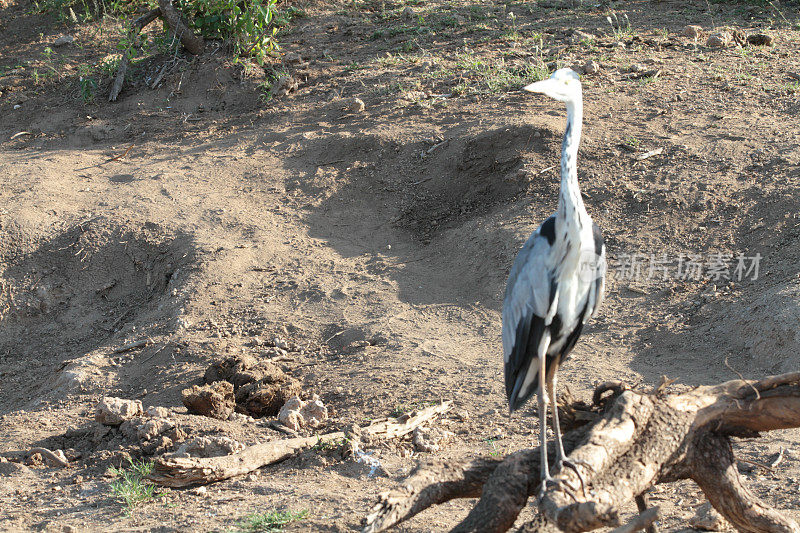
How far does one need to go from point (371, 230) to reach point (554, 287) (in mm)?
3788

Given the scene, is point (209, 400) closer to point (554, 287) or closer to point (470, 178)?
point (554, 287)

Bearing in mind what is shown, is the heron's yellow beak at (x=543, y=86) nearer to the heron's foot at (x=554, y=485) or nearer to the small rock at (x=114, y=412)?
the heron's foot at (x=554, y=485)

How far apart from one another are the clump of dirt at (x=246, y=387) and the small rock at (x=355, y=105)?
376 centimetres

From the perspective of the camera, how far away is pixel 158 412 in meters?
4.45

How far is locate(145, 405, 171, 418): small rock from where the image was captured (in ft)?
14.5

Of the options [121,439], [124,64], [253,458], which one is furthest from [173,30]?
[253,458]

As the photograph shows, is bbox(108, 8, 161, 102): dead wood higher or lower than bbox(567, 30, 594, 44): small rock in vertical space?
higher

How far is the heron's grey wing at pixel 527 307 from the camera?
321 centimetres

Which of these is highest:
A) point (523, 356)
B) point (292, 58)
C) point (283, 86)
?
point (292, 58)

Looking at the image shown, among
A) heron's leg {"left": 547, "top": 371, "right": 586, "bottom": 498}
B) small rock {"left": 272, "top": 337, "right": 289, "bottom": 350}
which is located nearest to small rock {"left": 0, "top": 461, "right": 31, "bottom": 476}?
small rock {"left": 272, "top": 337, "right": 289, "bottom": 350}

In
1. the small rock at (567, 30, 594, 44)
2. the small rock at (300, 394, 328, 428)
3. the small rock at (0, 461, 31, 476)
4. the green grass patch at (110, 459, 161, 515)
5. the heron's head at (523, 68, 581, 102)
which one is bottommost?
the small rock at (300, 394, 328, 428)

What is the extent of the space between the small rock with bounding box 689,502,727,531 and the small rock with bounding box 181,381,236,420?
2615 mm

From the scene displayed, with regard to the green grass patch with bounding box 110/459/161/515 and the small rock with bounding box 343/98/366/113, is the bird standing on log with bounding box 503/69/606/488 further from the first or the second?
the small rock with bounding box 343/98/366/113

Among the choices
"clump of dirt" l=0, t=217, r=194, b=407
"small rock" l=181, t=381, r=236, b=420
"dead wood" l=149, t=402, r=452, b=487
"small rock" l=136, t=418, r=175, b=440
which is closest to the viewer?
"dead wood" l=149, t=402, r=452, b=487
